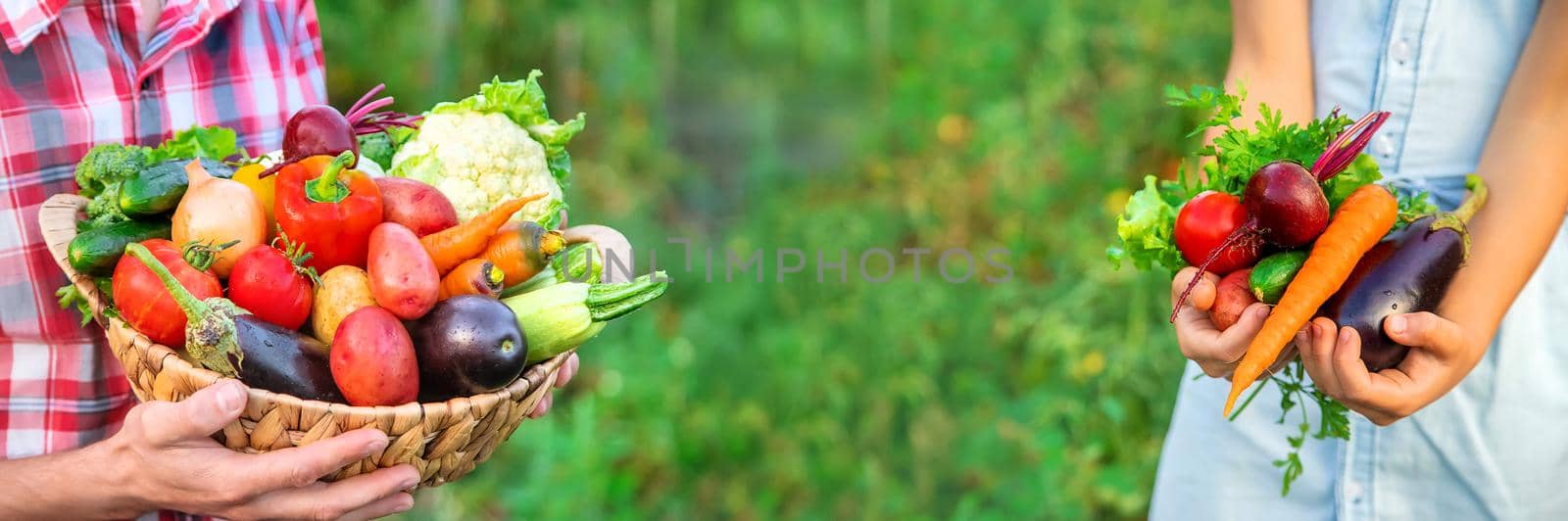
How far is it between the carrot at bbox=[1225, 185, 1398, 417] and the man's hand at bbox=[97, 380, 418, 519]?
3.78 feet

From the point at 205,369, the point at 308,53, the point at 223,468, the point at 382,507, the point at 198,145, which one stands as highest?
the point at 308,53

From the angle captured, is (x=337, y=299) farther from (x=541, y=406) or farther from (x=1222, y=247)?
(x=1222, y=247)

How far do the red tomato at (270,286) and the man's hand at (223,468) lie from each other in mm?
157

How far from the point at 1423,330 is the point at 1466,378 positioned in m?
0.36

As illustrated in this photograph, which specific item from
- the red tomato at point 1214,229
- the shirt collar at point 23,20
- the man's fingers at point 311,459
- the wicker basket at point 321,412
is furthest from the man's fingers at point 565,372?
the red tomato at point 1214,229

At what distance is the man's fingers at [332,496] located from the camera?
1475 millimetres

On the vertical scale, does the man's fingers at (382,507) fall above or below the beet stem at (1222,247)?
below

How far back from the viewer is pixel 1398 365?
1.71 metres

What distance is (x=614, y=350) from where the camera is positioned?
3439 millimetres

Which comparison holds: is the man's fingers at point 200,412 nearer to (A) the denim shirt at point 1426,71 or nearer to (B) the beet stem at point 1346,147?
(B) the beet stem at point 1346,147

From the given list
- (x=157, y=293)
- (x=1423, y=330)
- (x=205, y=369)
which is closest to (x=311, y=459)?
(x=205, y=369)

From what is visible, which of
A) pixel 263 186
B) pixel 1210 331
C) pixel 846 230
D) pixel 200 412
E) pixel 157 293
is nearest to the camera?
pixel 200 412

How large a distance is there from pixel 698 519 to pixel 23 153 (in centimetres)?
199

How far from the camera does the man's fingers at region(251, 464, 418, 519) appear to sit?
1475 millimetres
